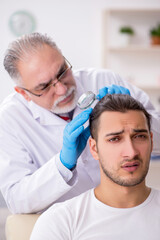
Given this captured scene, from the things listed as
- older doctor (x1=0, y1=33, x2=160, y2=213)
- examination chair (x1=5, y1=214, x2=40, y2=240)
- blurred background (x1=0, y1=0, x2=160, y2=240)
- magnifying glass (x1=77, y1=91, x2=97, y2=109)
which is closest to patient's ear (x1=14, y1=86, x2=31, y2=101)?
older doctor (x1=0, y1=33, x2=160, y2=213)

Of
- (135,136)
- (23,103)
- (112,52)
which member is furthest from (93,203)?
(112,52)

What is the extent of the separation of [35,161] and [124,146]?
2.13 feet

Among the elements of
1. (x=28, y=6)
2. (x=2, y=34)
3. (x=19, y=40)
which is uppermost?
(x=19, y=40)

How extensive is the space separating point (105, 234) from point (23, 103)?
918mm

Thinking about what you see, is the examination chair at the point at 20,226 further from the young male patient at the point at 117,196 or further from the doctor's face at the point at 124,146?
the doctor's face at the point at 124,146

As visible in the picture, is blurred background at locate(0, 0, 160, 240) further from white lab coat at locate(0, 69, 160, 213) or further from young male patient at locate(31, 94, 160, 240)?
young male patient at locate(31, 94, 160, 240)

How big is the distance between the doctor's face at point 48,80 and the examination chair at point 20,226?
563 mm

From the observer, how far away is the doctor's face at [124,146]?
48.7 inches

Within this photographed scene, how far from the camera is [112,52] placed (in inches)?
204

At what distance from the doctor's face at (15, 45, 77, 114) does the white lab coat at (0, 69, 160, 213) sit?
9 cm

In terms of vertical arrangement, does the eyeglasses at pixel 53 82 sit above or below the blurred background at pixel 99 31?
above

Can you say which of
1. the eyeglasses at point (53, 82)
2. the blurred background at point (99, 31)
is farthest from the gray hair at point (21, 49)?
the blurred background at point (99, 31)

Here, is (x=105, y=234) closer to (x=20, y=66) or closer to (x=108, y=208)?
(x=108, y=208)

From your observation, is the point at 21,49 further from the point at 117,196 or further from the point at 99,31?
the point at 99,31
